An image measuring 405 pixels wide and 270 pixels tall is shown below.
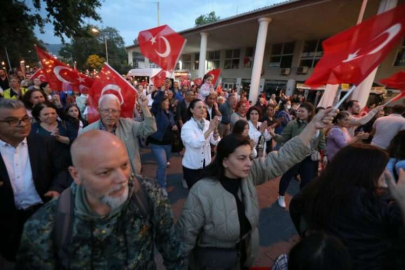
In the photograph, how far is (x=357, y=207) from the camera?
1.33 meters

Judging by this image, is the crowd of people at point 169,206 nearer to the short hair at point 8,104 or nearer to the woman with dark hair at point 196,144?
the short hair at point 8,104

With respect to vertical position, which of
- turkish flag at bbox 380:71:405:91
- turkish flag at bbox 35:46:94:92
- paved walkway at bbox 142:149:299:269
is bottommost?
paved walkway at bbox 142:149:299:269

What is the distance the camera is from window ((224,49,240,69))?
22.9 meters

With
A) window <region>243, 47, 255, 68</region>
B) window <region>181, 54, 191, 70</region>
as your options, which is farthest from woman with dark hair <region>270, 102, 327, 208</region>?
window <region>181, 54, 191, 70</region>

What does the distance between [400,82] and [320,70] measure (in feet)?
10.2

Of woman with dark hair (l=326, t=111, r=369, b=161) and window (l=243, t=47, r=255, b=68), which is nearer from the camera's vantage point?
woman with dark hair (l=326, t=111, r=369, b=161)

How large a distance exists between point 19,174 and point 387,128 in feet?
17.8

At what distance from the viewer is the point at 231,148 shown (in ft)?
5.64

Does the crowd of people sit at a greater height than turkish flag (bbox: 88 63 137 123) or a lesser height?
lesser

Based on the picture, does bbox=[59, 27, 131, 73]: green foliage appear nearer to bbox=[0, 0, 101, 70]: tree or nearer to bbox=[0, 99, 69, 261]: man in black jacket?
bbox=[0, 0, 101, 70]: tree

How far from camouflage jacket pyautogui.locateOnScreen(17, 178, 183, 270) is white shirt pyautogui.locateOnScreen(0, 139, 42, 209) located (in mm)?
993

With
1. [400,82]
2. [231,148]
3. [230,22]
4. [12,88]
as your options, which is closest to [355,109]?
[400,82]

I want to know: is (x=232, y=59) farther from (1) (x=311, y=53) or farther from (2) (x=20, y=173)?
(2) (x=20, y=173)

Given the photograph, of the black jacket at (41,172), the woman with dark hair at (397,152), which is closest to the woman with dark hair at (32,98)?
the black jacket at (41,172)
